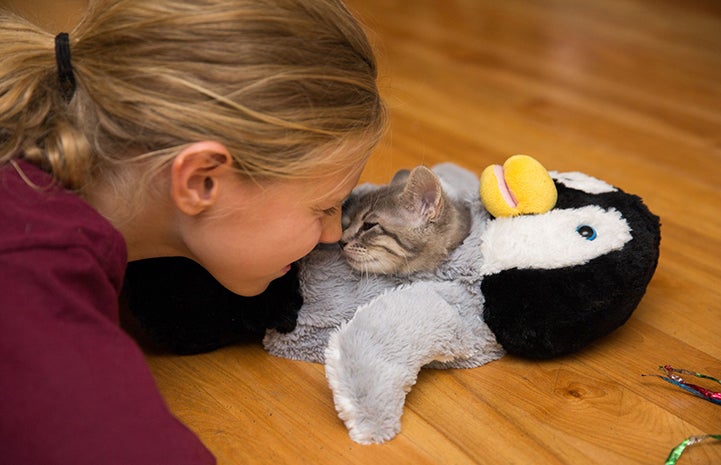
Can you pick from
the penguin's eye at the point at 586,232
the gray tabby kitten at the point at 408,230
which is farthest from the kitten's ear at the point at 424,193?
the penguin's eye at the point at 586,232

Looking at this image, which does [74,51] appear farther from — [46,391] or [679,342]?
[679,342]

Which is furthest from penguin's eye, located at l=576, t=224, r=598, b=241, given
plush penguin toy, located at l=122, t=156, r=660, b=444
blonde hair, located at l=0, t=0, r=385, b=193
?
blonde hair, located at l=0, t=0, r=385, b=193

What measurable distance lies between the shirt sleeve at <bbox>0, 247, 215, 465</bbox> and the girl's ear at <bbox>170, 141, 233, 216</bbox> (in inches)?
6.5

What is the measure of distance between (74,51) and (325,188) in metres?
0.39

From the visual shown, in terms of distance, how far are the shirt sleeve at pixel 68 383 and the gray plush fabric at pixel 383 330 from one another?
0.28 metres

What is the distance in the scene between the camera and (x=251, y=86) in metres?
0.96

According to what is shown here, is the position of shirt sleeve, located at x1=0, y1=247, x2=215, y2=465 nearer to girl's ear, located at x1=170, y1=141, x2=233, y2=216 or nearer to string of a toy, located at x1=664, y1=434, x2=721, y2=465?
girl's ear, located at x1=170, y1=141, x2=233, y2=216

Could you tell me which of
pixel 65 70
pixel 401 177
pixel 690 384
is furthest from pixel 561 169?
pixel 65 70

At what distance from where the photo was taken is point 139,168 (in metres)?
1.00

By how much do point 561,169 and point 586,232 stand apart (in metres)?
0.66

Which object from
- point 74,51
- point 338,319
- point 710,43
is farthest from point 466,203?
point 710,43

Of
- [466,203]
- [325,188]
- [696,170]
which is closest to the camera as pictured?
[325,188]

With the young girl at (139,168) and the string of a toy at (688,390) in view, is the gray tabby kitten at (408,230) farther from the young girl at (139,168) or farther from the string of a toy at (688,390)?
the string of a toy at (688,390)

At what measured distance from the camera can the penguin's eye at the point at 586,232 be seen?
1.21 meters
